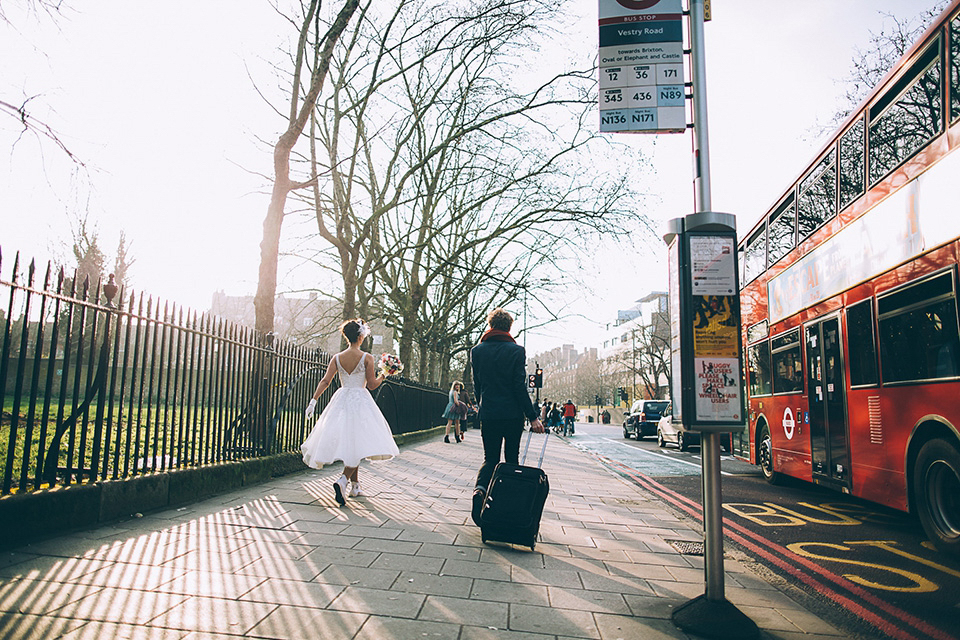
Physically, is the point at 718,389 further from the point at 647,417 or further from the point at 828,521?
the point at 647,417

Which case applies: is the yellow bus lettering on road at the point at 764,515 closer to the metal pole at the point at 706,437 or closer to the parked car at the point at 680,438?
the metal pole at the point at 706,437

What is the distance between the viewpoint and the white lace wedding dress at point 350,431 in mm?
6316

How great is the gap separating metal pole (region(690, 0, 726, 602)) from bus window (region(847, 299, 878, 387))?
413cm

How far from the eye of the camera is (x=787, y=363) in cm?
922

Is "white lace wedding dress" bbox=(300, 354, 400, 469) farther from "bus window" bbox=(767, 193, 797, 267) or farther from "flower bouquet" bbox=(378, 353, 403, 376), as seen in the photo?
"bus window" bbox=(767, 193, 797, 267)

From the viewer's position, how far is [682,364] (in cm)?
349

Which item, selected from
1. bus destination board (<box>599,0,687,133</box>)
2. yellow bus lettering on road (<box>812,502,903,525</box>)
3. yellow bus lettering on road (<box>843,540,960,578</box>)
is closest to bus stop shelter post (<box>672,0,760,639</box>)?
bus destination board (<box>599,0,687,133</box>)

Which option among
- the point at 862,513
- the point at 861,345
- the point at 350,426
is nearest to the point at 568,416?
the point at 862,513

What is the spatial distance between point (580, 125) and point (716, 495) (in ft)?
54.0

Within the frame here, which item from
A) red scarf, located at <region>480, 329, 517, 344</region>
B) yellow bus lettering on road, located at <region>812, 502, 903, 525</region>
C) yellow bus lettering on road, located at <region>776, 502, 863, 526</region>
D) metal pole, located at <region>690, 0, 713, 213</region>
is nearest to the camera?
metal pole, located at <region>690, 0, 713, 213</region>

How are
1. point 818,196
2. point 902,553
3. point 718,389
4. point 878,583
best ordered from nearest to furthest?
point 718,389 < point 878,583 < point 902,553 < point 818,196

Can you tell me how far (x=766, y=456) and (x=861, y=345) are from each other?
13.9 feet

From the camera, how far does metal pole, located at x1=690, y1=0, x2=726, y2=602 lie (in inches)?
131

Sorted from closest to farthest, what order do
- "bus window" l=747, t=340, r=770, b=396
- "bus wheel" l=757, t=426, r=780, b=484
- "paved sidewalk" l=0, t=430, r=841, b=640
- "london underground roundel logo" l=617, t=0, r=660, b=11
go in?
"paved sidewalk" l=0, t=430, r=841, b=640 → "london underground roundel logo" l=617, t=0, r=660, b=11 → "bus wheel" l=757, t=426, r=780, b=484 → "bus window" l=747, t=340, r=770, b=396
